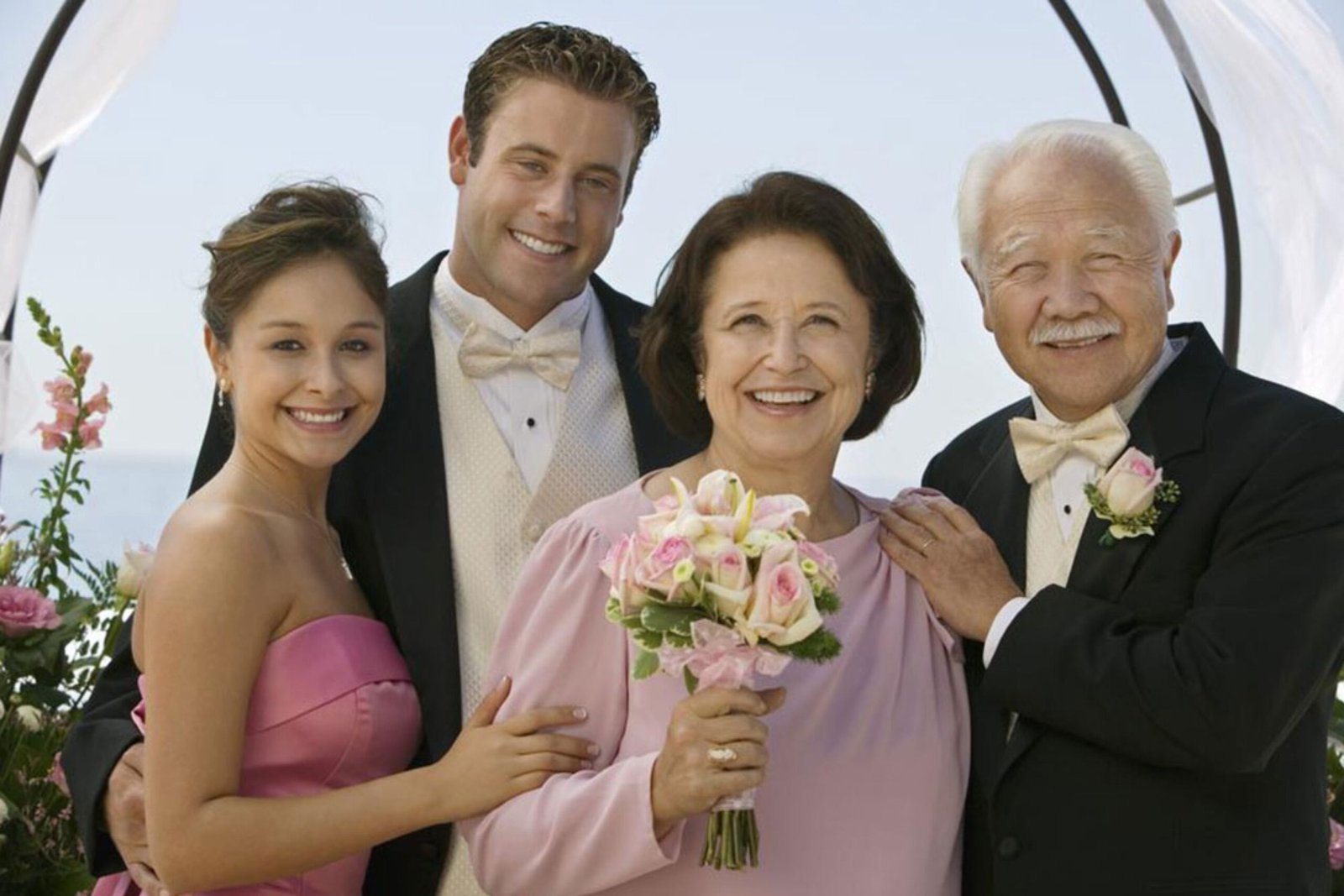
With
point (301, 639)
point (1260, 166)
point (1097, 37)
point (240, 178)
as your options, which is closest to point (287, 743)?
point (301, 639)

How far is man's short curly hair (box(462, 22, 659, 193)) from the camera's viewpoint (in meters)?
4.01

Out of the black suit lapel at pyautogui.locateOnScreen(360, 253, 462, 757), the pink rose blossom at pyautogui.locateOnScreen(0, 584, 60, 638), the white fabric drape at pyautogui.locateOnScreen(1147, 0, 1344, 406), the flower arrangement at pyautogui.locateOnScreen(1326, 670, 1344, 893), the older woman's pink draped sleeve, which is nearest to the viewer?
the older woman's pink draped sleeve

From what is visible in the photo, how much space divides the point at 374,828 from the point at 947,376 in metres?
35.6

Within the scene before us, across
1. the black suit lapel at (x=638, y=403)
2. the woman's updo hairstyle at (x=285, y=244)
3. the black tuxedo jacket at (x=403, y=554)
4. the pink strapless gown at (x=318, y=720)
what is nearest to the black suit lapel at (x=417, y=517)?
the black tuxedo jacket at (x=403, y=554)

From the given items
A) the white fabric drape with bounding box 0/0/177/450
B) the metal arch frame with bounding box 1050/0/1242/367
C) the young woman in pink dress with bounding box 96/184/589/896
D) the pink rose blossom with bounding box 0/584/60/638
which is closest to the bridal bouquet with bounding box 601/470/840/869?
the young woman in pink dress with bounding box 96/184/589/896

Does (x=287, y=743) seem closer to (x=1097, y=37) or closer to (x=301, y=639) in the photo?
(x=301, y=639)

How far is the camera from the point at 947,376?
126ft

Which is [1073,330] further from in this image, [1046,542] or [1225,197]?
[1225,197]

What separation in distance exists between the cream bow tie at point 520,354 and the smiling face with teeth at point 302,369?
1.38 feet

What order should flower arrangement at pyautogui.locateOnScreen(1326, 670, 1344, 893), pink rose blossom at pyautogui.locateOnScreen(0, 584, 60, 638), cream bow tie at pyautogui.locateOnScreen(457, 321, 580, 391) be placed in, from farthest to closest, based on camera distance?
flower arrangement at pyautogui.locateOnScreen(1326, 670, 1344, 893)
pink rose blossom at pyautogui.locateOnScreen(0, 584, 60, 638)
cream bow tie at pyautogui.locateOnScreen(457, 321, 580, 391)

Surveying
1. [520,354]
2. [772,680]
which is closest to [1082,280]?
[772,680]

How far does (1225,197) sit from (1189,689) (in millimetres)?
4203

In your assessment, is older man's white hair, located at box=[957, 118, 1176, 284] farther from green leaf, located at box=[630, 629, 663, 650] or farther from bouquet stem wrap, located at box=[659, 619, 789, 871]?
green leaf, located at box=[630, 629, 663, 650]

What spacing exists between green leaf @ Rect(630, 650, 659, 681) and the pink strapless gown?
762 millimetres
